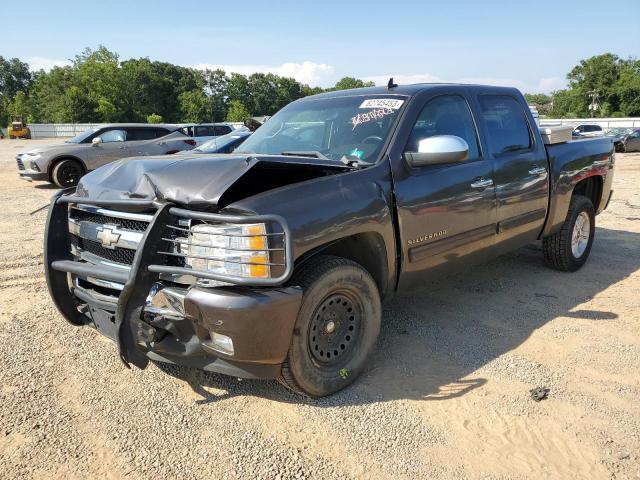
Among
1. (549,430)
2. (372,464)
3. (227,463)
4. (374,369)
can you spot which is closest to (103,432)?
(227,463)

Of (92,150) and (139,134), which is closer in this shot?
(92,150)

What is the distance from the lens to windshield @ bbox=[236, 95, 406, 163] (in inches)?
143

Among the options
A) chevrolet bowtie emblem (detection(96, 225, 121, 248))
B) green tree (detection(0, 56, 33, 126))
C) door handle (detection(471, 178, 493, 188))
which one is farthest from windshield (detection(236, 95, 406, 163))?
green tree (detection(0, 56, 33, 126))

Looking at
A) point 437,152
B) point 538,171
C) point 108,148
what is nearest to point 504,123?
point 538,171

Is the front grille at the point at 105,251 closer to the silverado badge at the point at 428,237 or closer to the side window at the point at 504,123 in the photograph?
the silverado badge at the point at 428,237

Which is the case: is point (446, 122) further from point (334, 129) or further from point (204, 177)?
point (204, 177)

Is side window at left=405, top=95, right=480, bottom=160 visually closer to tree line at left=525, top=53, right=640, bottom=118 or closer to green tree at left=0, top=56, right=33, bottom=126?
tree line at left=525, top=53, right=640, bottom=118

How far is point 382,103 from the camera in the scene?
3.86 meters

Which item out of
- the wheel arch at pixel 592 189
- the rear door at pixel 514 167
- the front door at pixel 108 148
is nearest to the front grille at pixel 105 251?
the rear door at pixel 514 167

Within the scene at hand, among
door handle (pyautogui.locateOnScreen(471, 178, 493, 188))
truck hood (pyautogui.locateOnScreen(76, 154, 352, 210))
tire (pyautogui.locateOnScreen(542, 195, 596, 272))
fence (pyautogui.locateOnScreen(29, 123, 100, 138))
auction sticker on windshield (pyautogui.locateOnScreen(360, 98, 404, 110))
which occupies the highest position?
auction sticker on windshield (pyautogui.locateOnScreen(360, 98, 404, 110))

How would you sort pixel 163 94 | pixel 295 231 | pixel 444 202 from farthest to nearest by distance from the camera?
1. pixel 163 94
2. pixel 444 202
3. pixel 295 231

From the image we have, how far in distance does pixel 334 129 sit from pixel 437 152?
0.89 meters

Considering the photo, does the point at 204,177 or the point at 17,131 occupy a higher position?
the point at 204,177

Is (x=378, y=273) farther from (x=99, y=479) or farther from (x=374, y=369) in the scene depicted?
(x=99, y=479)
